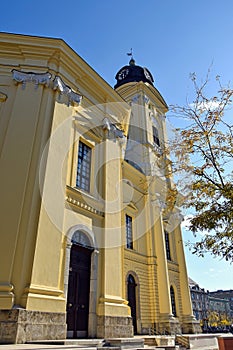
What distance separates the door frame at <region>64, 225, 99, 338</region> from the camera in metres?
9.25

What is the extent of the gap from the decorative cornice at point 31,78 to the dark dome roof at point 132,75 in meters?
19.2

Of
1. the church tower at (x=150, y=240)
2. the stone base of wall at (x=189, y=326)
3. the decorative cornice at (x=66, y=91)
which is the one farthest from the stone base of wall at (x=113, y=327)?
the stone base of wall at (x=189, y=326)

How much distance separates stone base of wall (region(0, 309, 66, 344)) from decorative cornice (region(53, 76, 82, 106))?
312 inches

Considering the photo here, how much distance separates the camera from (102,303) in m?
9.88

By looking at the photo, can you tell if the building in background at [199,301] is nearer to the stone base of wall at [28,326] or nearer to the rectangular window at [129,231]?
the rectangular window at [129,231]

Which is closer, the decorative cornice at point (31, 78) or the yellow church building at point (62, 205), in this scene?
the yellow church building at point (62, 205)

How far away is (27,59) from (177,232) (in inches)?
676

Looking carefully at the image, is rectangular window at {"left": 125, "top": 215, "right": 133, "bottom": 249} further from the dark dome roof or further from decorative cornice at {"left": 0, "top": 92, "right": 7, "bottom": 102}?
the dark dome roof

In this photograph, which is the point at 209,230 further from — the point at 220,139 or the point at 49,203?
the point at 49,203

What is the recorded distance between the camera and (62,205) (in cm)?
963

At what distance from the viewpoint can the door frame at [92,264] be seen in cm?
925

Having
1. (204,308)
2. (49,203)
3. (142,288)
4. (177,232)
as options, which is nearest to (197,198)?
(49,203)

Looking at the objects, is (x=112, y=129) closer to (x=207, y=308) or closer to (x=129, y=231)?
(x=129, y=231)

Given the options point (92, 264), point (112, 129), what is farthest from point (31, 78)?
point (92, 264)
